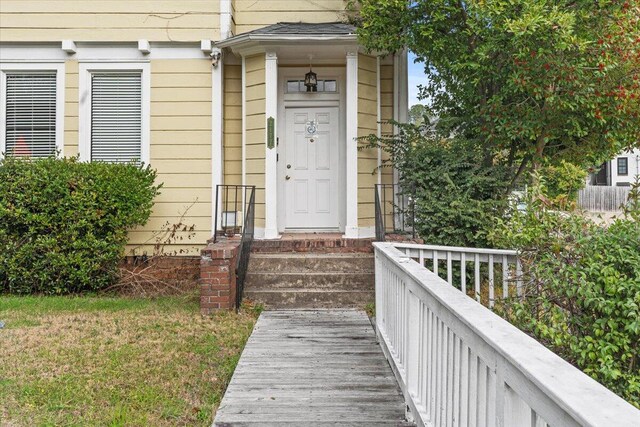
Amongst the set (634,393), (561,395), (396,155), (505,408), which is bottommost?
(634,393)

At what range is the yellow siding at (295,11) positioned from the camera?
7086mm

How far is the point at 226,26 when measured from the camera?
6.75 metres

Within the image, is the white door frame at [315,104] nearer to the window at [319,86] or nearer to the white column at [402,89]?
the window at [319,86]

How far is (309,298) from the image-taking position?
538 cm

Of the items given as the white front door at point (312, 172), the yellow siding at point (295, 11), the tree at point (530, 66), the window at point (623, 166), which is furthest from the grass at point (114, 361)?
the window at point (623, 166)

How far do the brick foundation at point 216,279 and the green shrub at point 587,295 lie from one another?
291cm

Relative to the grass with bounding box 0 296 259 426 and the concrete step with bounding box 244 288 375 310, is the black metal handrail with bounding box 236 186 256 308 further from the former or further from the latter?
the grass with bounding box 0 296 259 426

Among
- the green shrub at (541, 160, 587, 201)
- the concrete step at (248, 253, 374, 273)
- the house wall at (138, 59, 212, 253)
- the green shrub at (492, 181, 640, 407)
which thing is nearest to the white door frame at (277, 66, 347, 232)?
the house wall at (138, 59, 212, 253)

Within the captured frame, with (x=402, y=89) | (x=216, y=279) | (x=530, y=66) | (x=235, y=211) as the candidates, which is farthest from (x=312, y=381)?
(x=402, y=89)

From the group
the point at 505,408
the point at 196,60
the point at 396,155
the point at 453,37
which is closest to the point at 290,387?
the point at 505,408

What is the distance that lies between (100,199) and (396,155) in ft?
12.3

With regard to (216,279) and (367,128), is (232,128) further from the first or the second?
(216,279)

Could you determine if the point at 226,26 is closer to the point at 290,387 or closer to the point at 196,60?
the point at 196,60

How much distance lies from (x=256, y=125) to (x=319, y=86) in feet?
3.70
